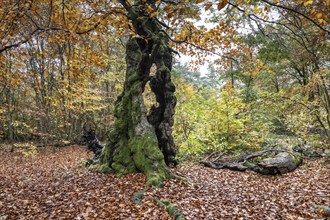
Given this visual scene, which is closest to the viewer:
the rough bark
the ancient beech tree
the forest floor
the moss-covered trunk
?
the forest floor

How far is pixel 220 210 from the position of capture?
534 centimetres

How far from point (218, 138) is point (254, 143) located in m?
1.91

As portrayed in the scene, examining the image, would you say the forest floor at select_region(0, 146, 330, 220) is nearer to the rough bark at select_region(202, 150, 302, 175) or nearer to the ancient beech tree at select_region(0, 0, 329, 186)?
the rough bark at select_region(202, 150, 302, 175)

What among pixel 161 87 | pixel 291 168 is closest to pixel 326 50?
pixel 291 168

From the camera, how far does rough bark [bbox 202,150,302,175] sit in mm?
9250

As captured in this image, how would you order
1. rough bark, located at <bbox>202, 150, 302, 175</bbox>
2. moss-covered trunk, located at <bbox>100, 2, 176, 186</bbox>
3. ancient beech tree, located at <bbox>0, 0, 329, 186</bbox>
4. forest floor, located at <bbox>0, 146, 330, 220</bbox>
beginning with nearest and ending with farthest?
forest floor, located at <bbox>0, 146, 330, 220</bbox>, ancient beech tree, located at <bbox>0, 0, 329, 186</bbox>, moss-covered trunk, located at <bbox>100, 2, 176, 186</bbox>, rough bark, located at <bbox>202, 150, 302, 175</bbox>

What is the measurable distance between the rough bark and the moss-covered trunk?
2800 millimetres

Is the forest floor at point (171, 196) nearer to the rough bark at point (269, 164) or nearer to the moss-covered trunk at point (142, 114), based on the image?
the rough bark at point (269, 164)

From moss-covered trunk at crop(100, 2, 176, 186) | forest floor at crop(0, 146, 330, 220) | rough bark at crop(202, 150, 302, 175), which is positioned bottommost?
forest floor at crop(0, 146, 330, 220)

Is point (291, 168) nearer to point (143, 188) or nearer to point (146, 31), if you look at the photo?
point (143, 188)

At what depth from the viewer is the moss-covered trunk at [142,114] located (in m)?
7.89

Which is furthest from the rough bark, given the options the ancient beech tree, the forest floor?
the ancient beech tree

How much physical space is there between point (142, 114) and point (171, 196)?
3.35m

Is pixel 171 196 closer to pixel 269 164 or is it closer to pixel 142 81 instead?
pixel 142 81
